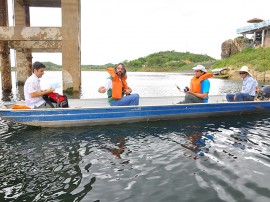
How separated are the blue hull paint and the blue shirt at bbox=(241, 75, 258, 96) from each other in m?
0.53

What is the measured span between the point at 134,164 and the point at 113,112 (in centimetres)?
341

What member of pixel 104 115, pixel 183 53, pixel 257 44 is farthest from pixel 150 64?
pixel 104 115

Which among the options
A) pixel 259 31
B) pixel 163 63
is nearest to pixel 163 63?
pixel 163 63

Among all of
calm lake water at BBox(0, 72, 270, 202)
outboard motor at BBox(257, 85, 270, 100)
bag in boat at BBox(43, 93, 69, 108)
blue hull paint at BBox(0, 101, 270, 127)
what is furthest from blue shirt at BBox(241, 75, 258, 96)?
bag in boat at BBox(43, 93, 69, 108)

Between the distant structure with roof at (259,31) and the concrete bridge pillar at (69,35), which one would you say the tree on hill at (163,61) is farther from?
the concrete bridge pillar at (69,35)

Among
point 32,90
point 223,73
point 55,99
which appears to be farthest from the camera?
point 223,73

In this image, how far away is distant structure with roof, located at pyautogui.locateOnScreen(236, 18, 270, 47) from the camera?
47.3 meters

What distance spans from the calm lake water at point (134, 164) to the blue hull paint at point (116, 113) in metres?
0.32

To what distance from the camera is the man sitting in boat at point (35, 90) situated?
721 centimetres

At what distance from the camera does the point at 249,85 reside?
10.2 metres

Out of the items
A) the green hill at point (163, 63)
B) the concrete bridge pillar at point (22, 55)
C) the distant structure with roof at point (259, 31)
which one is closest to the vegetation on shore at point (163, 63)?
the green hill at point (163, 63)

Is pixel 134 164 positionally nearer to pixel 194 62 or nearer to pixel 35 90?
pixel 35 90

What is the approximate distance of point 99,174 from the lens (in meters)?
4.71

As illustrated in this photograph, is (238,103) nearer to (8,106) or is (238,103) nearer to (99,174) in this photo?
(99,174)
